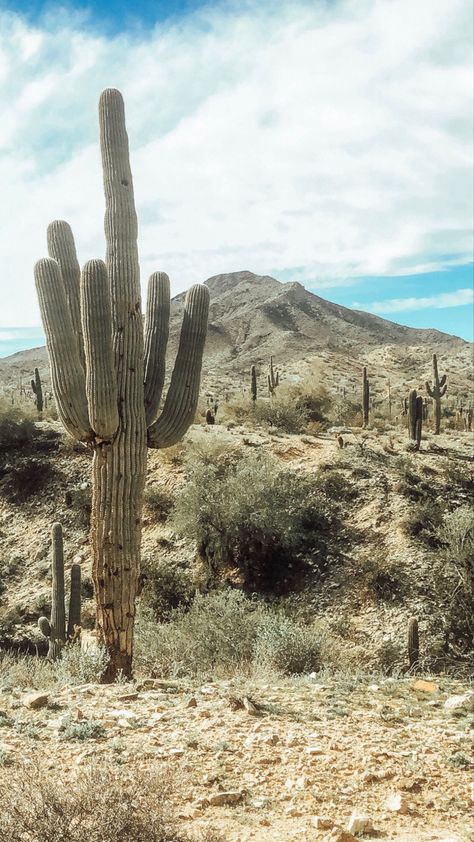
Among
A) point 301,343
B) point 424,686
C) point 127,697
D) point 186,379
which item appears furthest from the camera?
point 301,343

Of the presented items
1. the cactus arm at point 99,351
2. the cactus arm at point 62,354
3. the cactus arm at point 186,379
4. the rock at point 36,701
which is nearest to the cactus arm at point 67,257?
the cactus arm at point 62,354

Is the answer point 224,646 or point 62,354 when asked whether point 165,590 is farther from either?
point 62,354

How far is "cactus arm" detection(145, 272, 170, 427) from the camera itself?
8.45 m

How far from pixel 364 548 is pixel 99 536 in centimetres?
920

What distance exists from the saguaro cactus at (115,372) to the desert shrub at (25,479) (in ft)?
41.7

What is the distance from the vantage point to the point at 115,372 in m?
7.77

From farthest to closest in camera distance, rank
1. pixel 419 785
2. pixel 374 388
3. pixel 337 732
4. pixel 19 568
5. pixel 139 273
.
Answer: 1. pixel 374 388
2. pixel 19 568
3. pixel 139 273
4. pixel 337 732
5. pixel 419 785

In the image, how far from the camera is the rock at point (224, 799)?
365 centimetres

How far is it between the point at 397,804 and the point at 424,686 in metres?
2.94

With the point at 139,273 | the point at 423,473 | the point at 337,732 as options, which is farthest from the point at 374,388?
the point at 337,732

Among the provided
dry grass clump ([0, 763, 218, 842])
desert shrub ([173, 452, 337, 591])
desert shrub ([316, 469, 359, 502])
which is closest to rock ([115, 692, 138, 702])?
dry grass clump ([0, 763, 218, 842])

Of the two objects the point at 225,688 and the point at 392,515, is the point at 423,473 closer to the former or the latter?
the point at 392,515

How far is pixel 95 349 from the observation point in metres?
7.51

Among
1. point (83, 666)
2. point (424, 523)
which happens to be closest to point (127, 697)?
point (83, 666)
